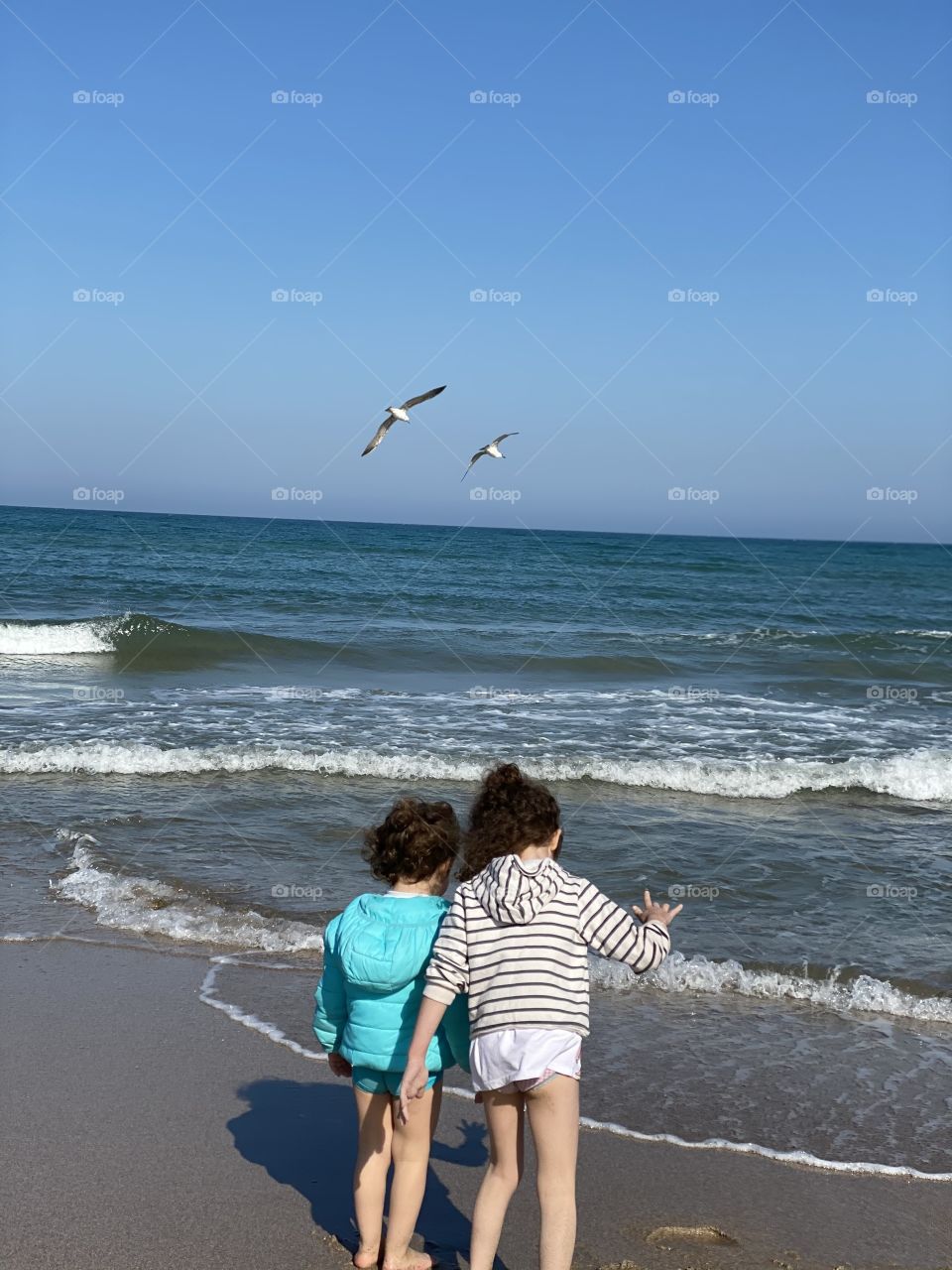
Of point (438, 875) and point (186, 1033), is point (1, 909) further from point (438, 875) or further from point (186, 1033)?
point (438, 875)

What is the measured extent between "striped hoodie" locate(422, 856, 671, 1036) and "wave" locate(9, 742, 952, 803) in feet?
25.3

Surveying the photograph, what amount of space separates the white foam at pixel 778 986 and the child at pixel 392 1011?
262 cm

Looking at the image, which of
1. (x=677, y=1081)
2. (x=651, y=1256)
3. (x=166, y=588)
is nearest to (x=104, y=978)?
(x=677, y=1081)

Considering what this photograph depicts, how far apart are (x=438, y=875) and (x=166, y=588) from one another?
28.0m

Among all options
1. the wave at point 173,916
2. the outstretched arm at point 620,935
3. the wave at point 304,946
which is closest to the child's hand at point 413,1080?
the outstretched arm at point 620,935

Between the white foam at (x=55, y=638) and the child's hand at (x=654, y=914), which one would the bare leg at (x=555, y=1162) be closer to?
the child's hand at (x=654, y=914)

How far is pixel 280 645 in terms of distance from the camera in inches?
839

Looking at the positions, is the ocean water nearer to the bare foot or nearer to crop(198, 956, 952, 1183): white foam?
crop(198, 956, 952, 1183): white foam

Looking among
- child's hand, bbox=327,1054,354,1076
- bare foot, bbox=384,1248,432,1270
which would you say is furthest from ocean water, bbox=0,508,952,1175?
child's hand, bbox=327,1054,354,1076

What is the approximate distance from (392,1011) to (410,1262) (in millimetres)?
755

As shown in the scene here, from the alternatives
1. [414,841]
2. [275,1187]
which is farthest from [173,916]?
[414,841]

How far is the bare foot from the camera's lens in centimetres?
316

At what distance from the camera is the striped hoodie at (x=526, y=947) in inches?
113

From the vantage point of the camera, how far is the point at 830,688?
58.9ft
